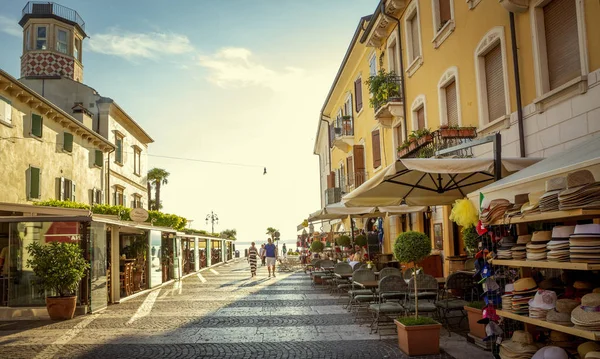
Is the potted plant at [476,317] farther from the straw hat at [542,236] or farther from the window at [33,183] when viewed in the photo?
the window at [33,183]

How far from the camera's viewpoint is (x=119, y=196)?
31.8 m

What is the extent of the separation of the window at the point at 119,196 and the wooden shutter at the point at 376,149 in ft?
52.8

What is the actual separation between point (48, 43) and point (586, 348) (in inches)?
1255

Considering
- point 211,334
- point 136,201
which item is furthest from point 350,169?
point 211,334

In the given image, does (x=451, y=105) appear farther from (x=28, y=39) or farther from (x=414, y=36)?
(x=28, y=39)

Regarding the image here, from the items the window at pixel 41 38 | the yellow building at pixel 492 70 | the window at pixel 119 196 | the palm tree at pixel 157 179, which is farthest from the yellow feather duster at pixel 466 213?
the palm tree at pixel 157 179

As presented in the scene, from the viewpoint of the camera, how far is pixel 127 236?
1955cm

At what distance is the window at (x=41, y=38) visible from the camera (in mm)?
30172

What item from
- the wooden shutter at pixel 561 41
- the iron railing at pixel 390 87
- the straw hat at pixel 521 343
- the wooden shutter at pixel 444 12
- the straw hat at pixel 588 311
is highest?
the wooden shutter at pixel 444 12

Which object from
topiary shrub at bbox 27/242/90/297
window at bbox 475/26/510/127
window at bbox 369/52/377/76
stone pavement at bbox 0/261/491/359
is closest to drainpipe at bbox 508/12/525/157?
window at bbox 475/26/510/127

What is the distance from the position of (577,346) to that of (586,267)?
1085mm

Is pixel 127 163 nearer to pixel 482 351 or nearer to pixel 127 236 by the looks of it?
pixel 127 236

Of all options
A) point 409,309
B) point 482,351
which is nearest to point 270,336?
point 409,309

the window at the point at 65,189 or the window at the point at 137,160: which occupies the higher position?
the window at the point at 137,160
